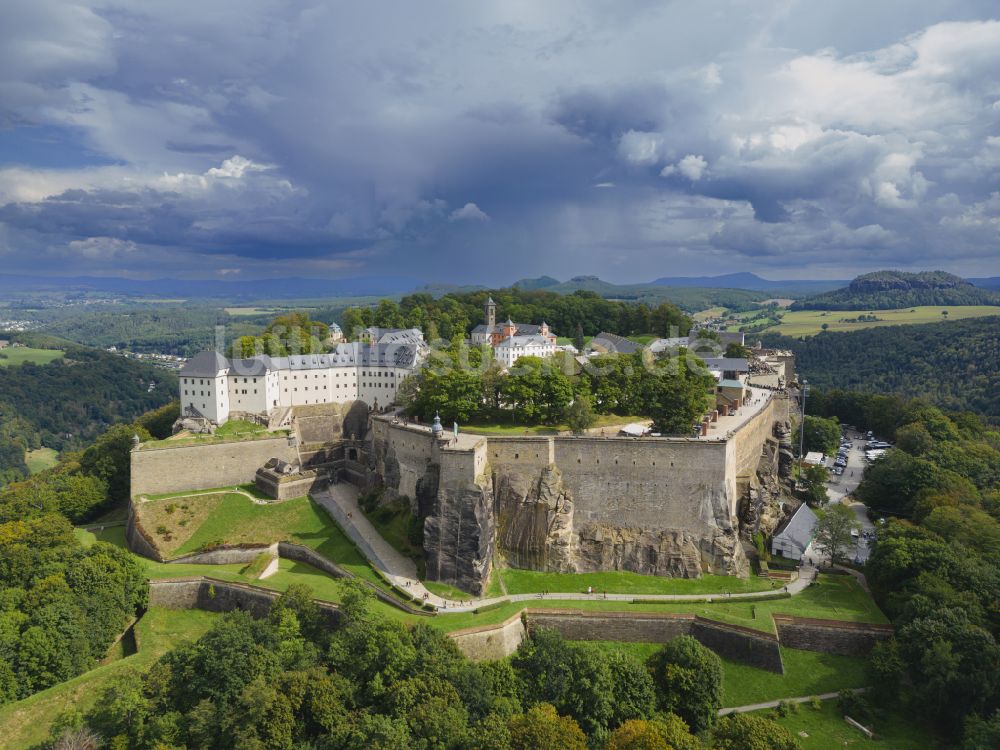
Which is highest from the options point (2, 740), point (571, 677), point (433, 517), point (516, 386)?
point (516, 386)

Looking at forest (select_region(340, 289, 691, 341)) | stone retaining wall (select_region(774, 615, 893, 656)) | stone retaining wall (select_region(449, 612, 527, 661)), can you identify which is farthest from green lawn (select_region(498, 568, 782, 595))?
forest (select_region(340, 289, 691, 341))

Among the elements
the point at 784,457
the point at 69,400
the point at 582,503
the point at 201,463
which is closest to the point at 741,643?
the point at 582,503

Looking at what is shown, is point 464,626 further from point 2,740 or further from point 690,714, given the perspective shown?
point 2,740

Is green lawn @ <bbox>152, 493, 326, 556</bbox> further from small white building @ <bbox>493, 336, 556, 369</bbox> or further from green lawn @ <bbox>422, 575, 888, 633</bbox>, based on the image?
small white building @ <bbox>493, 336, 556, 369</bbox>

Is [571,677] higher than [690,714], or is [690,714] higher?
[571,677]

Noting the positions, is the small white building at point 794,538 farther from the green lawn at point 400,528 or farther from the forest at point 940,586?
the green lawn at point 400,528

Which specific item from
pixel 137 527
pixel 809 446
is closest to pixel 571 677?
pixel 137 527

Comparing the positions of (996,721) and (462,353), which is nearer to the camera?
(996,721)

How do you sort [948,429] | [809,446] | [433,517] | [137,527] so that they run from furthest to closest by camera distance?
[809,446] → [948,429] → [137,527] → [433,517]
